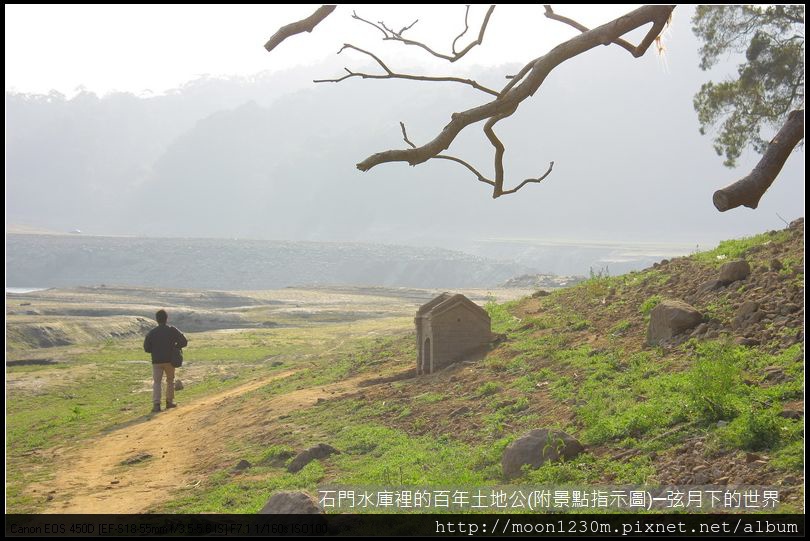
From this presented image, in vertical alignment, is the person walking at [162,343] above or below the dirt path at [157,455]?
above

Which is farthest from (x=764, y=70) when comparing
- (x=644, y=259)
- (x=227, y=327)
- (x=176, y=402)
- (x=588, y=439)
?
(x=644, y=259)

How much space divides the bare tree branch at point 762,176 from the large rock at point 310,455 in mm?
6768

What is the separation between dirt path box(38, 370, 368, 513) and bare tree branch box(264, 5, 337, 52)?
5.74m

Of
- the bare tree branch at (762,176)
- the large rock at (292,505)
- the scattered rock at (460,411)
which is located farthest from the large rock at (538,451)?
the bare tree branch at (762,176)

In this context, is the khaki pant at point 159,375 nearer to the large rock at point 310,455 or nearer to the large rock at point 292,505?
the large rock at point 310,455

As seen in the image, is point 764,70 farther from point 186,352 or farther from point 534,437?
point 186,352

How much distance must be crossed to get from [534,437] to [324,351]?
2077 cm

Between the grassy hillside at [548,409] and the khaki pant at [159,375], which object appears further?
the khaki pant at [159,375]

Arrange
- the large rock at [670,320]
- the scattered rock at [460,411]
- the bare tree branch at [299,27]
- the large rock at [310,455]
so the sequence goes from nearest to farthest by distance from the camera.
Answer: the bare tree branch at [299,27] < the large rock at [310,455] < the scattered rock at [460,411] < the large rock at [670,320]

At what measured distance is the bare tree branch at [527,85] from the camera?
19.6 feet

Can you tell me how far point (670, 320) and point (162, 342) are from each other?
9.65 m

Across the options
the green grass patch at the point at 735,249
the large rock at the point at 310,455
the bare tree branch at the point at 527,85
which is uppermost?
the bare tree branch at the point at 527,85

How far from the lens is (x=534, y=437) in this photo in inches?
354

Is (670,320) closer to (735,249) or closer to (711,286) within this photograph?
(711,286)
